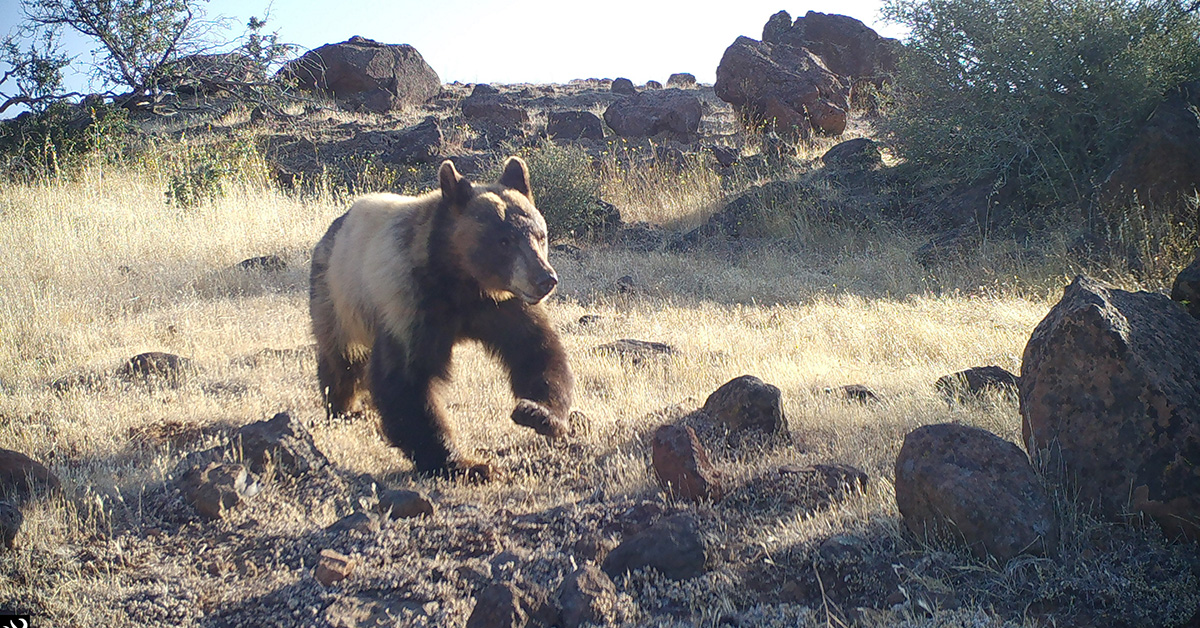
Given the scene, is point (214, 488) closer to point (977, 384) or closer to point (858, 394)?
point (858, 394)

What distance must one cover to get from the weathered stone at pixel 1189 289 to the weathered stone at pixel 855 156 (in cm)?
1051

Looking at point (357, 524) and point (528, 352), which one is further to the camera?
point (528, 352)

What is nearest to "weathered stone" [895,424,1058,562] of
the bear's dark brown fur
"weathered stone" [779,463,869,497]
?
"weathered stone" [779,463,869,497]

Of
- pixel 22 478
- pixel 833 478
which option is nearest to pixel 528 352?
pixel 833 478

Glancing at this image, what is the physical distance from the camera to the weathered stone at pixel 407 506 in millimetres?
4062

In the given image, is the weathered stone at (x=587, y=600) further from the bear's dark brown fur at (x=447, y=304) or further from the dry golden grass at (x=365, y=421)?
the bear's dark brown fur at (x=447, y=304)

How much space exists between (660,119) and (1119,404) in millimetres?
15622

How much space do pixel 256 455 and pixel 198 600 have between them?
4.12 ft

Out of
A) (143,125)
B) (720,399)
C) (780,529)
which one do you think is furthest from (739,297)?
(143,125)

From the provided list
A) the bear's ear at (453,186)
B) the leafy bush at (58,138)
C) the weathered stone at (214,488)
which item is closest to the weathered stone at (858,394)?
the bear's ear at (453,186)

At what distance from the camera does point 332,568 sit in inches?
135

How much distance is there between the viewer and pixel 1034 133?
35.7 ft

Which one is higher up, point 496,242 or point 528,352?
point 496,242

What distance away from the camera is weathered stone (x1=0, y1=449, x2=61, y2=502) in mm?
3879
